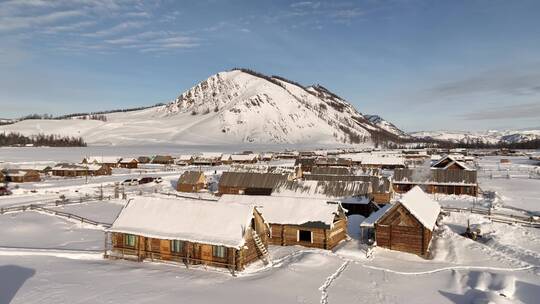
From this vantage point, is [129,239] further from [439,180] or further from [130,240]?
[439,180]

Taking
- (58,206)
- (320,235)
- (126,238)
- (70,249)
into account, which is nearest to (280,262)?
(320,235)

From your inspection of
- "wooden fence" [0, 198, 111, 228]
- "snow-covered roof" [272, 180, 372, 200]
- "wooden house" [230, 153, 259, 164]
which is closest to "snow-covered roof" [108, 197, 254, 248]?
"wooden fence" [0, 198, 111, 228]

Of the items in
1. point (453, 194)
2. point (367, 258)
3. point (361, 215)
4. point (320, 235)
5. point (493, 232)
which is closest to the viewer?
point (367, 258)

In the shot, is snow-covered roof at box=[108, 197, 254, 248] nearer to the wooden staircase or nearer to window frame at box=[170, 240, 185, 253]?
window frame at box=[170, 240, 185, 253]

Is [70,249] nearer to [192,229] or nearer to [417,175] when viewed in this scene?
[192,229]

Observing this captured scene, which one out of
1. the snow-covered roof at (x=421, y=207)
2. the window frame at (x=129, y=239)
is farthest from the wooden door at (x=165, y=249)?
the snow-covered roof at (x=421, y=207)

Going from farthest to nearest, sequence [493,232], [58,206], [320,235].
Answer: [58,206] < [493,232] < [320,235]
